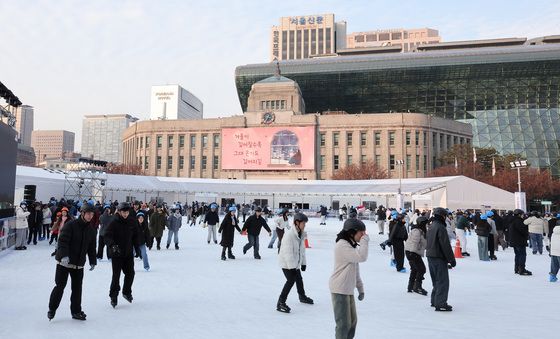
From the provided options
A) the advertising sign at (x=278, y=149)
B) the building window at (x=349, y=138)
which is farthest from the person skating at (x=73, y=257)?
the building window at (x=349, y=138)

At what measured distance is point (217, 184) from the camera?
2329 inches

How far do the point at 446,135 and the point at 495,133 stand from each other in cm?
1357

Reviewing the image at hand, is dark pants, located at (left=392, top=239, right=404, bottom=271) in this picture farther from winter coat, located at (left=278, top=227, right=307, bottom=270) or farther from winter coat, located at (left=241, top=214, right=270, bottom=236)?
winter coat, located at (left=278, top=227, right=307, bottom=270)

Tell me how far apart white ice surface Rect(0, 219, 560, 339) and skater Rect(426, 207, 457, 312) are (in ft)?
0.77

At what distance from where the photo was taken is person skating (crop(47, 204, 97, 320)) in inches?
235

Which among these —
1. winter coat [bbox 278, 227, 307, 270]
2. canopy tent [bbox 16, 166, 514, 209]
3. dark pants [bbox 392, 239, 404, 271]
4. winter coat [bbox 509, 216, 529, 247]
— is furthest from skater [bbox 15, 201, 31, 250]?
canopy tent [bbox 16, 166, 514, 209]

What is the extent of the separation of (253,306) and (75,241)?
3.07 m

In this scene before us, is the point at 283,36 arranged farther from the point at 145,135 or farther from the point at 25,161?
the point at 25,161

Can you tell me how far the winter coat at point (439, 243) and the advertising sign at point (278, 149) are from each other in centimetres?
6698

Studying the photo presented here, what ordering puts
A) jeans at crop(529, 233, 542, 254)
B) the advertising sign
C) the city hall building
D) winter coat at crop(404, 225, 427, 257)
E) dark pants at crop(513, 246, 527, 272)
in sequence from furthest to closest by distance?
1. the city hall building
2. the advertising sign
3. jeans at crop(529, 233, 542, 254)
4. dark pants at crop(513, 246, 527, 272)
5. winter coat at crop(404, 225, 427, 257)

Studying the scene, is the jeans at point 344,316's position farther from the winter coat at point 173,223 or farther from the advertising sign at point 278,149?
the advertising sign at point 278,149

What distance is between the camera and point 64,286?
6.05m

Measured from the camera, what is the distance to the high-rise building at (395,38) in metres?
166

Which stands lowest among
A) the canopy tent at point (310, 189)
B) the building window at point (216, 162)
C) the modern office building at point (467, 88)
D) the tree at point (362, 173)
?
the canopy tent at point (310, 189)
